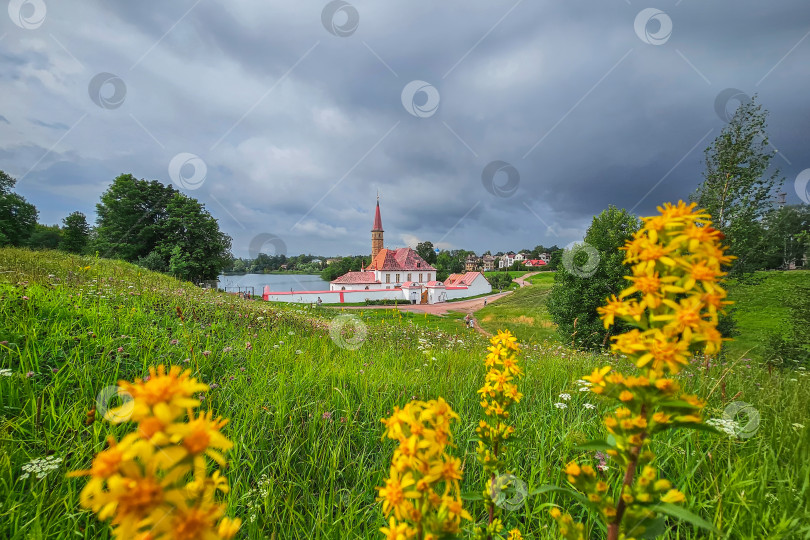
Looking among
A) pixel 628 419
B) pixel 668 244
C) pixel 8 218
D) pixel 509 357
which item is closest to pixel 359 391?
pixel 509 357

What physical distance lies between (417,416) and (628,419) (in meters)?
0.84

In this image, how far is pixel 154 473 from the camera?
0.80 meters

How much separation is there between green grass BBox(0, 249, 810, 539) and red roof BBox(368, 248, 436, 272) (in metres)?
64.5

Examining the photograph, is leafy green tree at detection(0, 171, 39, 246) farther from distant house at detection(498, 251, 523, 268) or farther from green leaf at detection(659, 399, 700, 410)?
distant house at detection(498, 251, 523, 268)

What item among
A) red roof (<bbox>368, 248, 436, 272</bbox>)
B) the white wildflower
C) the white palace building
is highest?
red roof (<bbox>368, 248, 436, 272</bbox>)

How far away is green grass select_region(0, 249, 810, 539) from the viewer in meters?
2.38

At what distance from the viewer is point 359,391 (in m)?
4.16

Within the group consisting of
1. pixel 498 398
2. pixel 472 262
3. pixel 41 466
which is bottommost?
pixel 41 466

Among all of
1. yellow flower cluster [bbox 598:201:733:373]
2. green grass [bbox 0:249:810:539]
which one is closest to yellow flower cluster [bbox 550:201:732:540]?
yellow flower cluster [bbox 598:201:733:373]

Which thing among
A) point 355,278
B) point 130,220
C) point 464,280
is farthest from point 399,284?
point 130,220

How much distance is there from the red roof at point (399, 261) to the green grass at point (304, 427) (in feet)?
212

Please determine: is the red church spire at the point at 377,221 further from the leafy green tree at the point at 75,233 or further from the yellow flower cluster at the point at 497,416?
the yellow flower cluster at the point at 497,416

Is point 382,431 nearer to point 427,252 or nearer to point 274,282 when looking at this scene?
point 274,282

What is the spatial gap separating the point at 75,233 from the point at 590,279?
63.5 m
